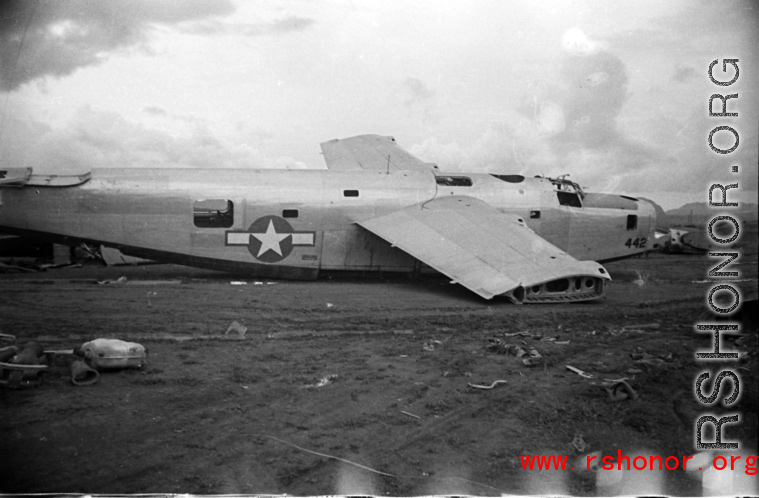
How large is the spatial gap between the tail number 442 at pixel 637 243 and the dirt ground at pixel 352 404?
6770 mm

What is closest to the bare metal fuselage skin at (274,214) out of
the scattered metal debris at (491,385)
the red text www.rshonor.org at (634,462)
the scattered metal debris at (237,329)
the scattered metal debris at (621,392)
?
the scattered metal debris at (237,329)

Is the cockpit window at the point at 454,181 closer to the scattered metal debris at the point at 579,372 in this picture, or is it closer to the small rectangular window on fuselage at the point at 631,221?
the small rectangular window on fuselage at the point at 631,221

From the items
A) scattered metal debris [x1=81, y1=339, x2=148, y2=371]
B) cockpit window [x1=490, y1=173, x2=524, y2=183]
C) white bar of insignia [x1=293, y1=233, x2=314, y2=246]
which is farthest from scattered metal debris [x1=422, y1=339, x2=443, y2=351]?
cockpit window [x1=490, y1=173, x2=524, y2=183]

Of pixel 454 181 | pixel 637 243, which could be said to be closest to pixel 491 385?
pixel 454 181

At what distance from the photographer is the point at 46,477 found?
3.82 metres

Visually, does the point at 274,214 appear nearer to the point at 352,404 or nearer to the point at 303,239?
the point at 303,239

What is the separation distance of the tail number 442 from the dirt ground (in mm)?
6770

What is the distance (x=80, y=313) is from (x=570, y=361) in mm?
8134

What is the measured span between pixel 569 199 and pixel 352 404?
42.9ft

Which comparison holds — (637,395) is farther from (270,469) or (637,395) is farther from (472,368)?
(270,469)

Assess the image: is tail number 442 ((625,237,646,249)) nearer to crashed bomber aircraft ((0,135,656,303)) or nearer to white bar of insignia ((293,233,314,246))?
crashed bomber aircraft ((0,135,656,303))

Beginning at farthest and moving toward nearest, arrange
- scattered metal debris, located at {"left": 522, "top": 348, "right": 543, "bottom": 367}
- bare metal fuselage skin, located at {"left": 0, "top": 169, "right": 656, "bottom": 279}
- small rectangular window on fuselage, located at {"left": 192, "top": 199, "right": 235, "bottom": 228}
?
small rectangular window on fuselage, located at {"left": 192, "top": 199, "right": 235, "bottom": 228} < bare metal fuselage skin, located at {"left": 0, "top": 169, "right": 656, "bottom": 279} < scattered metal debris, located at {"left": 522, "top": 348, "right": 543, "bottom": 367}

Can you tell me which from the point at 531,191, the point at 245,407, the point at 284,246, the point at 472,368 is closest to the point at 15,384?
the point at 245,407

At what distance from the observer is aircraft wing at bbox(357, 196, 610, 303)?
11250 millimetres
